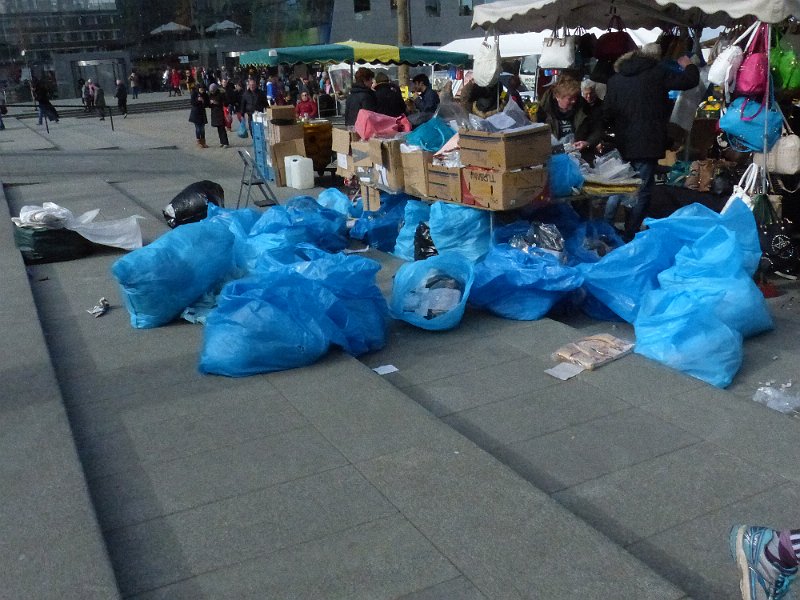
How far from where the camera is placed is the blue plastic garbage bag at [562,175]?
6.42 m

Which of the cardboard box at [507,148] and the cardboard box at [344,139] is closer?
the cardboard box at [507,148]

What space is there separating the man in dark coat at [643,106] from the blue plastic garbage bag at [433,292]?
6.94ft

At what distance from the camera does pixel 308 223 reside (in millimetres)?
7242

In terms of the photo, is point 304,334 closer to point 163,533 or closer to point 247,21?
point 163,533

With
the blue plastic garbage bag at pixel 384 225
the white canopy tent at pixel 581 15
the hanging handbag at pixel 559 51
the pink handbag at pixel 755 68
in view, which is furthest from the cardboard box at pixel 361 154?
the pink handbag at pixel 755 68

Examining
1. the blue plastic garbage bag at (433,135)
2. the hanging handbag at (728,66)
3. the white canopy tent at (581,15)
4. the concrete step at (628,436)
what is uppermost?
the white canopy tent at (581,15)

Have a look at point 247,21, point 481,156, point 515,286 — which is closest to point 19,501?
point 515,286

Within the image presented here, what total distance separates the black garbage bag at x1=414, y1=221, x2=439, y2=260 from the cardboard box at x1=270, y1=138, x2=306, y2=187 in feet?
18.3

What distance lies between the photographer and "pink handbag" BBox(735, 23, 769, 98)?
237 inches

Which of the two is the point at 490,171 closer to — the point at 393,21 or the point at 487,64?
the point at 487,64

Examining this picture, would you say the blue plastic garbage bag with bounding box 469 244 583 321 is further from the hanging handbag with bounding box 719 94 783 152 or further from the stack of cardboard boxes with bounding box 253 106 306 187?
the stack of cardboard boxes with bounding box 253 106 306 187

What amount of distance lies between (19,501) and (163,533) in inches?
24.9

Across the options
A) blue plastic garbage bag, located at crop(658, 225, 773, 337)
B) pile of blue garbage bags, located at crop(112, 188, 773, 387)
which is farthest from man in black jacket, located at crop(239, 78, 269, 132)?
blue plastic garbage bag, located at crop(658, 225, 773, 337)

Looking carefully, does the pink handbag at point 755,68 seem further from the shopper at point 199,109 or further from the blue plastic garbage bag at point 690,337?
the shopper at point 199,109
